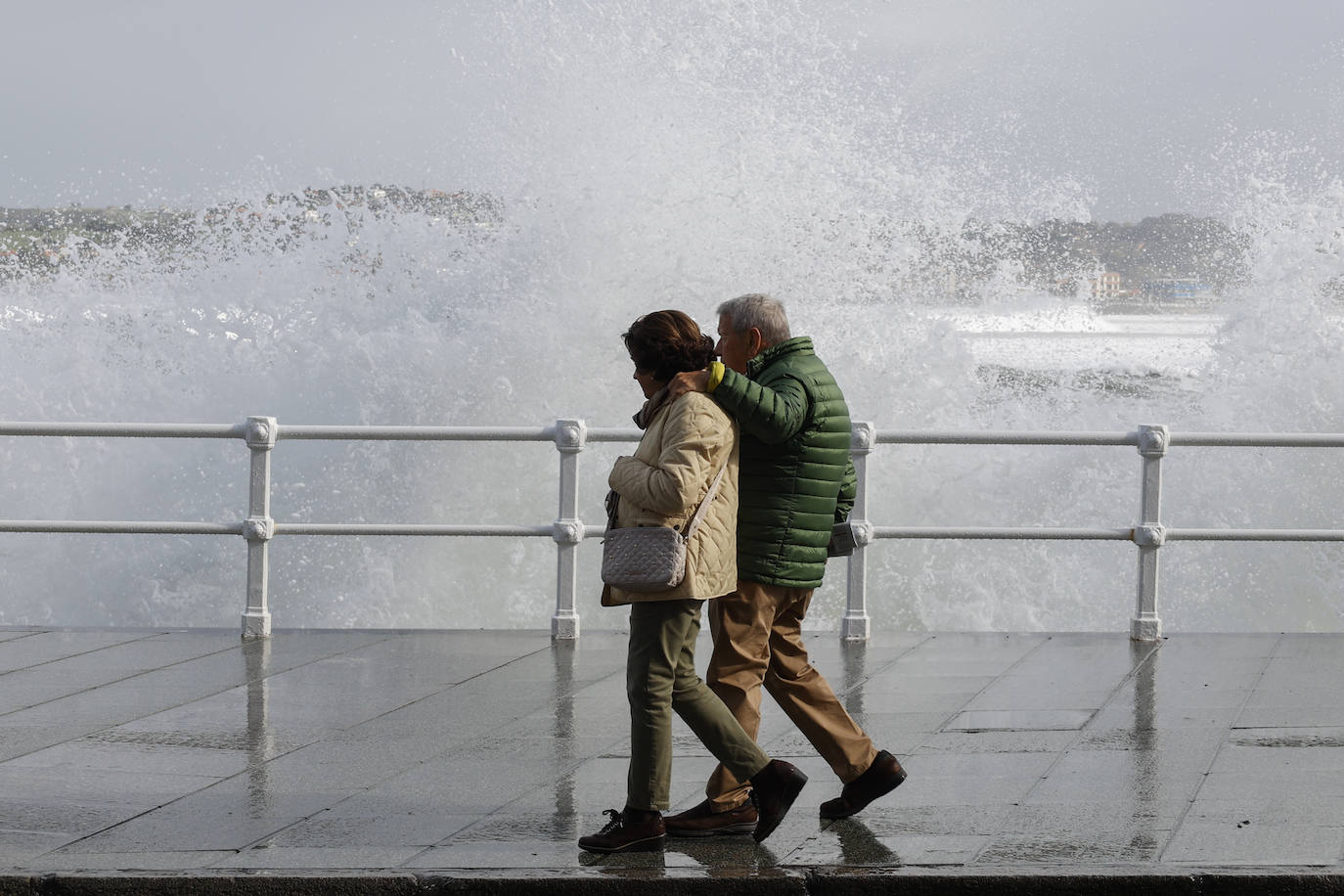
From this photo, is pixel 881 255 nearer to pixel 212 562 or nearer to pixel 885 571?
pixel 885 571

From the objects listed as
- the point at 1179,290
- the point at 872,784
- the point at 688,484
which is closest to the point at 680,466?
the point at 688,484

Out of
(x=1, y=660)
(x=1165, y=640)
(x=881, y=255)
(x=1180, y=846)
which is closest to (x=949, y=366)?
(x=881, y=255)

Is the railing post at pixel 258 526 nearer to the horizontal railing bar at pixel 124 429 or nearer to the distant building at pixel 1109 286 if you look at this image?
the horizontal railing bar at pixel 124 429

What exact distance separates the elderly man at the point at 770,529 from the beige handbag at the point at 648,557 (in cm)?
31

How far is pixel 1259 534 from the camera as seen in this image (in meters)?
A: 9.08

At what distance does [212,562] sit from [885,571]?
7.70 m

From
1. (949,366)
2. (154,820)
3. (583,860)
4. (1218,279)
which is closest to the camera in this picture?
(583,860)

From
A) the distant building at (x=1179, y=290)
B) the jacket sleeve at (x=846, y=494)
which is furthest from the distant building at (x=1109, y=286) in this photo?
the jacket sleeve at (x=846, y=494)

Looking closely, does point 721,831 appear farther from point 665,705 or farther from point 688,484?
point 688,484

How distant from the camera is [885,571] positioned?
56.5 feet

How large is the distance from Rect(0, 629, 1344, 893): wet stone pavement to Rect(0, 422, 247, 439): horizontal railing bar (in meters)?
1.08

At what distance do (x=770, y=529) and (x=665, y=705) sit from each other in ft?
1.97

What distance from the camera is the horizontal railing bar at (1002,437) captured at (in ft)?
29.6

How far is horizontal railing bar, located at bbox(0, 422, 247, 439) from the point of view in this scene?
8945 millimetres
